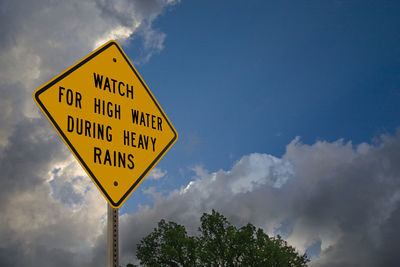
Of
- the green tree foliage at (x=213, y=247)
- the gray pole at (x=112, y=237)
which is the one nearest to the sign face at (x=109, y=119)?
the gray pole at (x=112, y=237)

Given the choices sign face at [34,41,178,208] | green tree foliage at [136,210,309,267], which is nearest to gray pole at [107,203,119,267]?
sign face at [34,41,178,208]

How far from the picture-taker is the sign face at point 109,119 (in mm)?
3082

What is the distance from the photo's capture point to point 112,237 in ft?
9.61

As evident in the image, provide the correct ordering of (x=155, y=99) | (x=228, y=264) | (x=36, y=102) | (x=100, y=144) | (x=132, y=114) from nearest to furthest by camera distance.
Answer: (x=36, y=102) → (x=100, y=144) → (x=132, y=114) → (x=155, y=99) → (x=228, y=264)

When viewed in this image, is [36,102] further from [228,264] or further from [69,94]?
[228,264]

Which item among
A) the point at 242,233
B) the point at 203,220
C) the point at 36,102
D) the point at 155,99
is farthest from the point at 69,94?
the point at 203,220

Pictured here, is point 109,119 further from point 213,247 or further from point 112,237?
point 213,247

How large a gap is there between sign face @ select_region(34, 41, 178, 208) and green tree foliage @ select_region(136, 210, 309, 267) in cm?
2883

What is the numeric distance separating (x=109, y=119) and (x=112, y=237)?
1164mm

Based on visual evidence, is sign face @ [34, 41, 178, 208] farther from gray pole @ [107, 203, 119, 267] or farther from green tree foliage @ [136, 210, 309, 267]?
green tree foliage @ [136, 210, 309, 267]

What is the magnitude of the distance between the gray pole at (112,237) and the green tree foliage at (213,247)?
2916 centimetres

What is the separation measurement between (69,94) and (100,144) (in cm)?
57

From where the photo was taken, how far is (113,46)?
12.5 feet

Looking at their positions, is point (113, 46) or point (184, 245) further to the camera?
point (184, 245)
